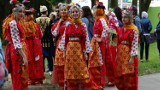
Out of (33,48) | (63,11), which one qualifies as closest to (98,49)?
(63,11)

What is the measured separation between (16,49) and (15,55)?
18cm

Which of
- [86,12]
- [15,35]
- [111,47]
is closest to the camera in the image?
[15,35]

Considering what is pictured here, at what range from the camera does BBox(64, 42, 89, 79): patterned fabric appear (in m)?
7.62

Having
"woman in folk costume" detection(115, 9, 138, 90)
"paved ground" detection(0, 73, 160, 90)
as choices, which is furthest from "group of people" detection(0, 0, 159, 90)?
"paved ground" detection(0, 73, 160, 90)

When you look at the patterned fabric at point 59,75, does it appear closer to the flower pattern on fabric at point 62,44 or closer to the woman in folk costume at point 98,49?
the flower pattern on fabric at point 62,44

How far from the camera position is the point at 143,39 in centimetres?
1370

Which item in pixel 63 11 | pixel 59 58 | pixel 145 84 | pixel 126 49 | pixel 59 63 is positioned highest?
pixel 63 11

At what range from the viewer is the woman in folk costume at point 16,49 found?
7.08 metres

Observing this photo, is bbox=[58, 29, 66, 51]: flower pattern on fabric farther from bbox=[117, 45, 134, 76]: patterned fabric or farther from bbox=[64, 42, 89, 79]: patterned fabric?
bbox=[117, 45, 134, 76]: patterned fabric

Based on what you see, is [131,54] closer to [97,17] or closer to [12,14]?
[97,17]

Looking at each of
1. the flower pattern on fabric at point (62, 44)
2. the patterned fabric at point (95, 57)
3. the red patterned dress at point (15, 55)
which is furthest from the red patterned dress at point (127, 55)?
the red patterned dress at point (15, 55)

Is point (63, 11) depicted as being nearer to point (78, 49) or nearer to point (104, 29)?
point (104, 29)

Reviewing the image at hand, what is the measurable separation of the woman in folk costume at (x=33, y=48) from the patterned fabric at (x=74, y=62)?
1.74 m

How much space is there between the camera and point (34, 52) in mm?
9391
